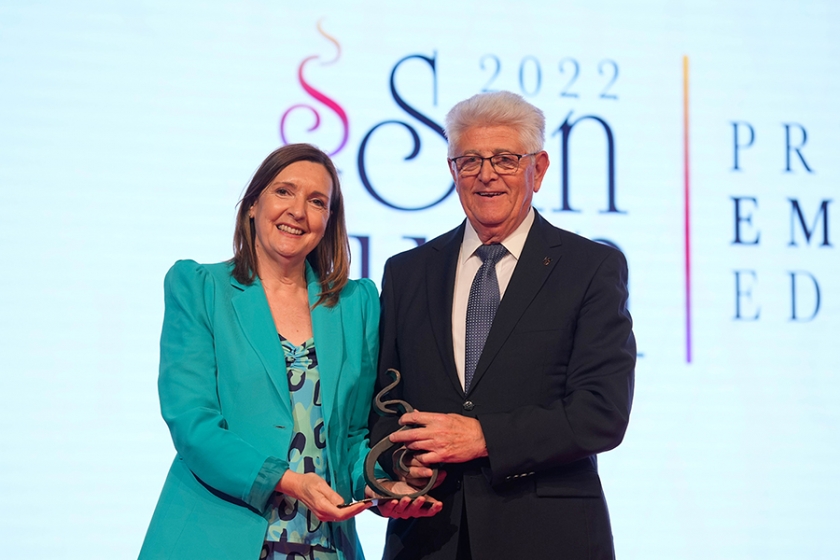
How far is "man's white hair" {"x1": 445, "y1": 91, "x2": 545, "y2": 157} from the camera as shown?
2074mm

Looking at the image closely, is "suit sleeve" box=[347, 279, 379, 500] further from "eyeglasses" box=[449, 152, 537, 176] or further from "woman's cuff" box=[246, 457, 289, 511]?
"eyeglasses" box=[449, 152, 537, 176]

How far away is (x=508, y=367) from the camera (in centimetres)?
191

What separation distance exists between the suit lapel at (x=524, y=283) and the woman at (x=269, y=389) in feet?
1.01

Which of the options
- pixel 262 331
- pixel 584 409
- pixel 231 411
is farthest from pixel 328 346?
pixel 584 409

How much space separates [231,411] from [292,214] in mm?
462

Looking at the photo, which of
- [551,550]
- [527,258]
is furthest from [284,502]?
[527,258]

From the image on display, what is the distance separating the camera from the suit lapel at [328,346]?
6.33 ft

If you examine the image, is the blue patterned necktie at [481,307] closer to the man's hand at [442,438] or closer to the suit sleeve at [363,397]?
the man's hand at [442,438]

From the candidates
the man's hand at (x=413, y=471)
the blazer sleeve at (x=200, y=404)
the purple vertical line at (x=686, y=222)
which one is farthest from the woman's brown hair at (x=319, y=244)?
the purple vertical line at (x=686, y=222)

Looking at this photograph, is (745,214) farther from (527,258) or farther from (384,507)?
(384,507)

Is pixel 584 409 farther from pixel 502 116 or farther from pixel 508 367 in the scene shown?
pixel 502 116

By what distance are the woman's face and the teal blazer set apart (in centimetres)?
10

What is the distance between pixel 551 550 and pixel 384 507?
0.36 m

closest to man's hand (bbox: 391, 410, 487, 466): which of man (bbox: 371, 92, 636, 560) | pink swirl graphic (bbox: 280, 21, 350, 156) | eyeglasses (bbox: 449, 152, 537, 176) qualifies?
man (bbox: 371, 92, 636, 560)
